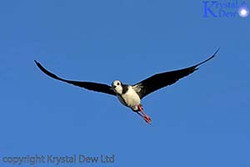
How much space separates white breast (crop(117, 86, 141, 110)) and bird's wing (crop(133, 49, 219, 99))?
236mm

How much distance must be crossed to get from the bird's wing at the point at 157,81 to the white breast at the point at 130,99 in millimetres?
236

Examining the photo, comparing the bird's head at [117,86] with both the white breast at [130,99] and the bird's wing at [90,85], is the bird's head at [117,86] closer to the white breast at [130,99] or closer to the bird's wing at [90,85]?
the white breast at [130,99]

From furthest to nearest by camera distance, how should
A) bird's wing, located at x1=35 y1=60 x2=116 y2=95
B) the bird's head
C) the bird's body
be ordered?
bird's wing, located at x1=35 y1=60 x2=116 y2=95, the bird's body, the bird's head

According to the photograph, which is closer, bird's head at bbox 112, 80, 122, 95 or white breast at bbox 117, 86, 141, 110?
bird's head at bbox 112, 80, 122, 95

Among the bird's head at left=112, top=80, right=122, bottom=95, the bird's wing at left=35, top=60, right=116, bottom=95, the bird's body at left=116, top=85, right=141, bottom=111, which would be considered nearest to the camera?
the bird's head at left=112, top=80, right=122, bottom=95

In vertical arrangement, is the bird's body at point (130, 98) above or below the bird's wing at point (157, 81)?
below

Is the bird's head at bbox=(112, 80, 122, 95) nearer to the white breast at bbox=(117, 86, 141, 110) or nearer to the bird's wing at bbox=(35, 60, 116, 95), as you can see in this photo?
the white breast at bbox=(117, 86, 141, 110)

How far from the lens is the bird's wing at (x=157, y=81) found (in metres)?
21.0

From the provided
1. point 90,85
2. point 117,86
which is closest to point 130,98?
point 117,86

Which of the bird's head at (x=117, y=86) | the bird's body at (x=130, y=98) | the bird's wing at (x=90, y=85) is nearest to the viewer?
the bird's head at (x=117, y=86)

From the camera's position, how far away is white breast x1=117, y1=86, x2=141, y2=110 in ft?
67.8

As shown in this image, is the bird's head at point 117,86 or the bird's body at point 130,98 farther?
the bird's body at point 130,98

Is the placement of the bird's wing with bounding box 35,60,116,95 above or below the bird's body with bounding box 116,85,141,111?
above

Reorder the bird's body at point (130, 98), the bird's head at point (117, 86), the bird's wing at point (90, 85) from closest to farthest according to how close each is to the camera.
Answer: the bird's head at point (117, 86), the bird's body at point (130, 98), the bird's wing at point (90, 85)
